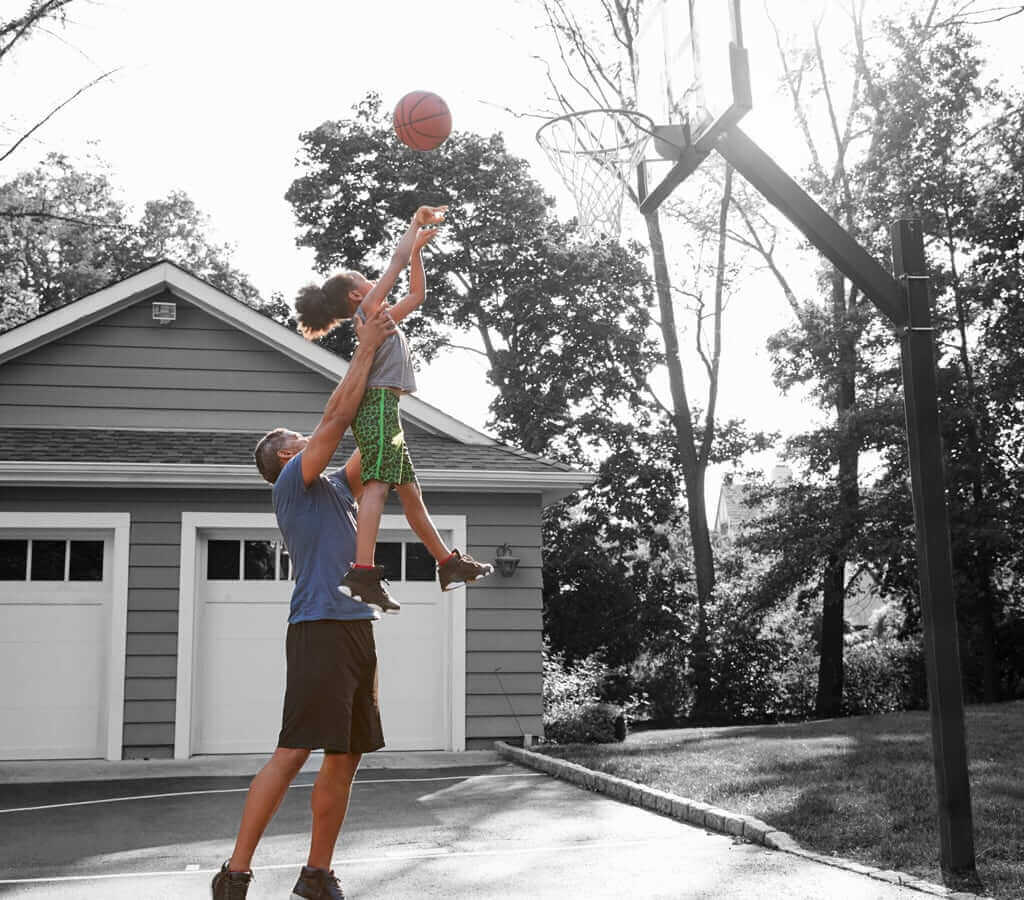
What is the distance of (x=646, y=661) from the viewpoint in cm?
2089

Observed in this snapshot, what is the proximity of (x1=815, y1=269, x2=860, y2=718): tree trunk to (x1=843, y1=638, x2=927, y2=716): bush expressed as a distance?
0.48 m

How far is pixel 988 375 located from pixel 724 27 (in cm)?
1416

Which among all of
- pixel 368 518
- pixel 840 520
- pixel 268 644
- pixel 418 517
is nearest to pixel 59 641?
pixel 268 644

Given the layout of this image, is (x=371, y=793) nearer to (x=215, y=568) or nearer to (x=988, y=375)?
(x=215, y=568)

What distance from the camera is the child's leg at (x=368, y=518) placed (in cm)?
379

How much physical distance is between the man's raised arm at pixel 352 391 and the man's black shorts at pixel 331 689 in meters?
0.57

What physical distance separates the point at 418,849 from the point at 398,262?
11.8 feet

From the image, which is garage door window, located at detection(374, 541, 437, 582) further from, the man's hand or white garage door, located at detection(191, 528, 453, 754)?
the man's hand

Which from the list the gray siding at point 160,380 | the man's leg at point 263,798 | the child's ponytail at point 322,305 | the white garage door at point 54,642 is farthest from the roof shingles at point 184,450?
the man's leg at point 263,798

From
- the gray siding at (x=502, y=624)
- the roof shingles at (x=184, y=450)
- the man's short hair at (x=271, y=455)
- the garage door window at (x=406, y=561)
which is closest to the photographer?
the man's short hair at (x=271, y=455)

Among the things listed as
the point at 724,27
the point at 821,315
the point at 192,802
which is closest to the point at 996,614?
the point at 821,315

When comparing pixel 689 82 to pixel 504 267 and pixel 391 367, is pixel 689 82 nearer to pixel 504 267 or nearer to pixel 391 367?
pixel 391 367

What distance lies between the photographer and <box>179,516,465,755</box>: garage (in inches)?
451

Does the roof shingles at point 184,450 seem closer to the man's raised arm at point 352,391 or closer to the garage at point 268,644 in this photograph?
the garage at point 268,644
